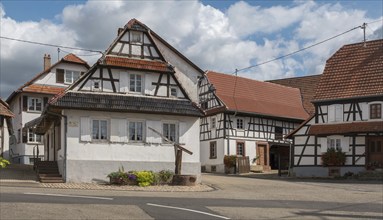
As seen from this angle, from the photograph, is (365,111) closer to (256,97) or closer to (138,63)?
(256,97)

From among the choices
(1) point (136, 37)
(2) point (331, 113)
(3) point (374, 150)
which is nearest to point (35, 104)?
(1) point (136, 37)

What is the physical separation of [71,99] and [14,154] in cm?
2364

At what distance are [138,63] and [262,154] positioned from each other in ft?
68.2

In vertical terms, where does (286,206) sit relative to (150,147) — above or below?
below

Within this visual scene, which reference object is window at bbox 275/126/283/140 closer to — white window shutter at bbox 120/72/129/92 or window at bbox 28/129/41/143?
window at bbox 28/129/41/143

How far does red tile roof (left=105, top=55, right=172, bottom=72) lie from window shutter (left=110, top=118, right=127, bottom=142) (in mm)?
3003

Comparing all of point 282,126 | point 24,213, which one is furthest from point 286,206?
point 282,126

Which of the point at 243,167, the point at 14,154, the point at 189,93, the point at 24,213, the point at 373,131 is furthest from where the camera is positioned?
the point at 14,154

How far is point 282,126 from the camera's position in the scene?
4800 centimetres

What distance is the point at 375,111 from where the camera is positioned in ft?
114

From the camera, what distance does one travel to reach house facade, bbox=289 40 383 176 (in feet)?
114

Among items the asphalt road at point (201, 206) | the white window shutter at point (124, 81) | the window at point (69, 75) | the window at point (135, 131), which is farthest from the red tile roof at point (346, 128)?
the window at point (69, 75)

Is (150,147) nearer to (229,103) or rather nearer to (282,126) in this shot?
(229,103)

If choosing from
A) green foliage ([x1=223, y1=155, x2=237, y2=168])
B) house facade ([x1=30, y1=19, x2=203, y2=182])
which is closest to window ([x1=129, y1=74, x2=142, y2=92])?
house facade ([x1=30, y1=19, x2=203, y2=182])
